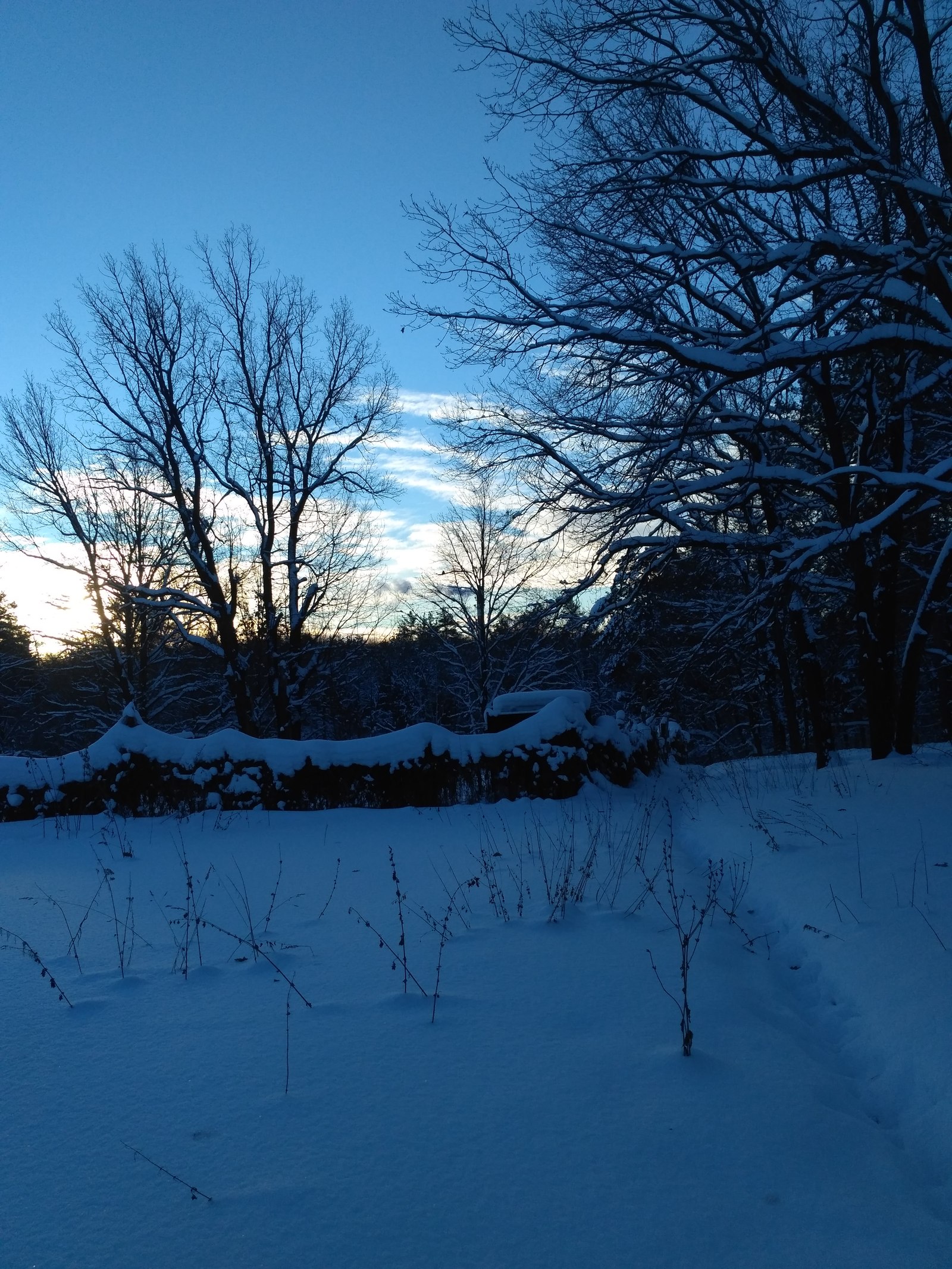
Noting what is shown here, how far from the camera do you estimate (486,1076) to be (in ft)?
8.86

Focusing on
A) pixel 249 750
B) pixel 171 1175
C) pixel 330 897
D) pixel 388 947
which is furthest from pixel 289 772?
pixel 171 1175

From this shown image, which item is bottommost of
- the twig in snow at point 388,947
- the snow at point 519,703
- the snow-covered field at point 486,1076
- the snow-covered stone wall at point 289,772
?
the snow-covered field at point 486,1076

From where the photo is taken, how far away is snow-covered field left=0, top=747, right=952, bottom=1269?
1937 mm

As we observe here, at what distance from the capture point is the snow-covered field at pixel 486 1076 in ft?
6.35

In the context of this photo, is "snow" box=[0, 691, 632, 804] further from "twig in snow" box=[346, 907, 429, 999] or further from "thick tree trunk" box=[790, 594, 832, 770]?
"twig in snow" box=[346, 907, 429, 999]

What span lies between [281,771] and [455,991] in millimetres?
7029

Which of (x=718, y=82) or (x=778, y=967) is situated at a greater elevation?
(x=718, y=82)

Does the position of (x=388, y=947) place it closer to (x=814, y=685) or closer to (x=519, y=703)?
(x=519, y=703)

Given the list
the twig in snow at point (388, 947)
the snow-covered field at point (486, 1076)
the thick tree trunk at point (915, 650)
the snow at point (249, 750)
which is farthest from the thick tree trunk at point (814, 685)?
the twig in snow at point (388, 947)

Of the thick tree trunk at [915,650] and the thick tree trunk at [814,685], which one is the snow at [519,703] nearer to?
the thick tree trunk at [814,685]

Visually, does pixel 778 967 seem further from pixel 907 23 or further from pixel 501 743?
pixel 907 23

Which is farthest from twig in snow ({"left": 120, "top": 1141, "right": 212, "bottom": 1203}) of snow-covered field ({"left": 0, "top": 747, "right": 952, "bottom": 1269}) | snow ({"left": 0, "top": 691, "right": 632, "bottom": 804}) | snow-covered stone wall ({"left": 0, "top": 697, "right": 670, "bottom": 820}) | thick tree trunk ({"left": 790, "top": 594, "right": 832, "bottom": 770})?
thick tree trunk ({"left": 790, "top": 594, "right": 832, "bottom": 770})

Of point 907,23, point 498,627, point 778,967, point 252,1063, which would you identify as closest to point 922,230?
point 907,23

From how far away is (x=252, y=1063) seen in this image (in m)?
2.79
